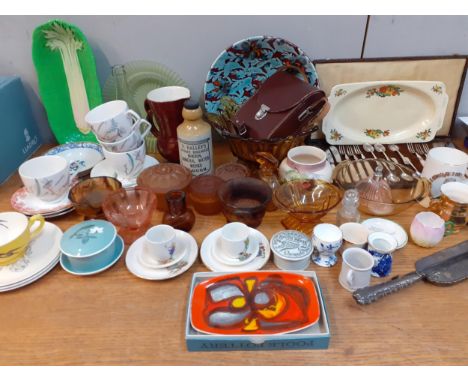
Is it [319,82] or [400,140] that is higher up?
[319,82]

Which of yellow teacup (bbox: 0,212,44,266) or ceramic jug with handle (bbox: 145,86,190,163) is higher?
ceramic jug with handle (bbox: 145,86,190,163)

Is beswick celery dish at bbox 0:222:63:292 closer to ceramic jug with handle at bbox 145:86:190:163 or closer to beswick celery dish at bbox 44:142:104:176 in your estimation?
beswick celery dish at bbox 44:142:104:176

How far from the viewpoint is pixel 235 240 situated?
70 centimetres

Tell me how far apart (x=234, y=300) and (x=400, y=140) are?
0.71 metres

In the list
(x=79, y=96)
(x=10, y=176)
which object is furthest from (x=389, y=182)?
(x=10, y=176)

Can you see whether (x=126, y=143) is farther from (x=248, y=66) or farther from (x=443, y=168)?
(x=443, y=168)

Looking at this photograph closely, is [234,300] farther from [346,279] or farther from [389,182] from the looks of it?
[389,182]

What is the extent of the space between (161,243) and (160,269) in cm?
5

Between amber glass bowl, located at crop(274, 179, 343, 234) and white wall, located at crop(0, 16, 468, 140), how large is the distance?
1.27 feet

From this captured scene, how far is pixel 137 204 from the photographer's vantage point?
0.82 meters

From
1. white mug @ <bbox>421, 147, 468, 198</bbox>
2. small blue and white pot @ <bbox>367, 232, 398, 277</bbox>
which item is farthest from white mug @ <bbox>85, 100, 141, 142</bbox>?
white mug @ <bbox>421, 147, 468, 198</bbox>

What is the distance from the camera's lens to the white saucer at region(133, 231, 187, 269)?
700 mm

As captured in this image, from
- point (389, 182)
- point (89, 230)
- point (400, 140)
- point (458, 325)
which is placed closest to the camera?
point (458, 325)

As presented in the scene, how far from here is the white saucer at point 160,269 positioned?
690 mm
